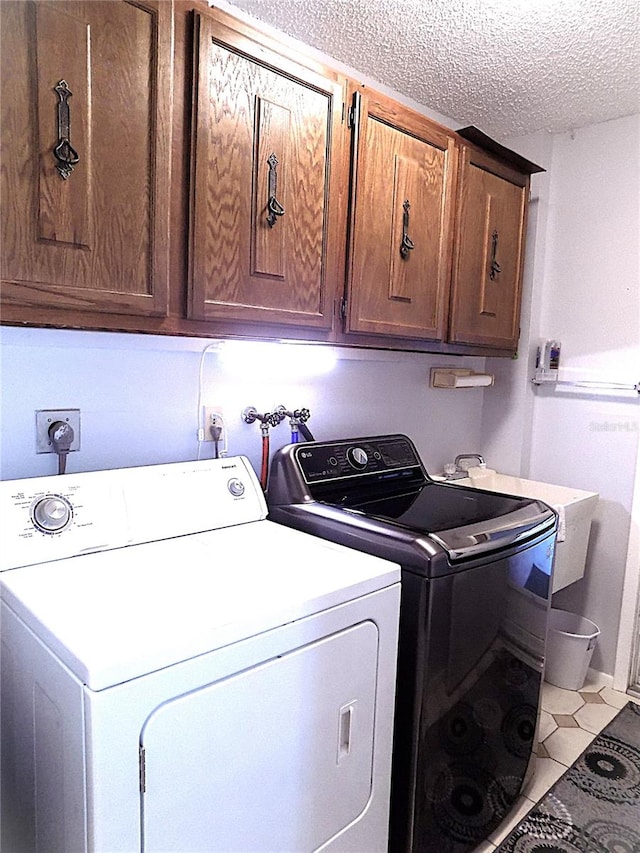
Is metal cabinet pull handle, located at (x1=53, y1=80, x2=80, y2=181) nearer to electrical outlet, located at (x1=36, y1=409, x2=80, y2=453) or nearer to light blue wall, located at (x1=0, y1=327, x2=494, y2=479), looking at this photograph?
light blue wall, located at (x1=0, y1=327, x2=494, y2=479)

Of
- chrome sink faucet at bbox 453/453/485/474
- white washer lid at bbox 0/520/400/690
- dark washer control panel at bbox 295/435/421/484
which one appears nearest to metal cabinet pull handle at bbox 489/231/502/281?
dark washer control panel at bbox 295/435/421/484

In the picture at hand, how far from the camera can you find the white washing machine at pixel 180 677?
3.01 feet

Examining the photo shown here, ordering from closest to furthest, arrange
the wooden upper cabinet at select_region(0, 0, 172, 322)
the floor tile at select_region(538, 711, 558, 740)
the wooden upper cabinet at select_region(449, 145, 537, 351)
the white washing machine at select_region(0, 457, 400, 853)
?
the white washing machine at select_region(0, 457, 400, 853) → the wooden upper cabinet at select_region(0, 0, 172, 322) → the wooden upper cabinet at select_region(449, 145, 537, 351) → the floor tile at select_region(538, 711, 558, 740)

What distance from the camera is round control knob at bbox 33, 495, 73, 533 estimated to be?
4.30 ft

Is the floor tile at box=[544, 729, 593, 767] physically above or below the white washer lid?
below

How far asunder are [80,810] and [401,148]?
1.85 metres

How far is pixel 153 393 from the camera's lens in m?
1.67

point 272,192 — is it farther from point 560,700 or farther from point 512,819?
point 560,700

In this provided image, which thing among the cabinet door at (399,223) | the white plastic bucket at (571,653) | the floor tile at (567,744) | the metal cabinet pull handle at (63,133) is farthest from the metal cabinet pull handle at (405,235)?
the floor tile at (567,744)

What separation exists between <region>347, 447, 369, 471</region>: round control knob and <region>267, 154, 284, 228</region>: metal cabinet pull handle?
0.83 metres

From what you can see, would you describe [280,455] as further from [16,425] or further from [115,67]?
[115,67]

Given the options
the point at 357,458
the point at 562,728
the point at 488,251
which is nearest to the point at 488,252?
the point at 488,251

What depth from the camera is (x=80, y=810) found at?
913 millimetres

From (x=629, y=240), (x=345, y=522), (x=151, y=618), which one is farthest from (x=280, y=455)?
(x=629, y=240)
